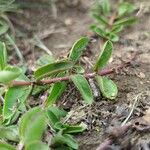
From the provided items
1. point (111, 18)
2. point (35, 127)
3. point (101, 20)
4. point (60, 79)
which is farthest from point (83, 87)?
point (111, 18)

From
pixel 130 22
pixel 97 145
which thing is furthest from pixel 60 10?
pixel 97 145

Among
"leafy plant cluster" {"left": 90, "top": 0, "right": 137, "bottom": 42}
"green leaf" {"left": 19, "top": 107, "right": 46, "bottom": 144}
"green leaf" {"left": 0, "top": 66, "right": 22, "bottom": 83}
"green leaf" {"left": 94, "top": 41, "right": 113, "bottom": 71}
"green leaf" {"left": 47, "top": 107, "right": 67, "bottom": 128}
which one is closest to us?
"green leaf" {"left": 19, "top": 107, "right": 46, "bottom": 144}

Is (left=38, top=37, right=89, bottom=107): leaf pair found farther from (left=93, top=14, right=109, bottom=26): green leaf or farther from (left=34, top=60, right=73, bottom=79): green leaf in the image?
(left=93, top=14, right=109, bottom=26): green leaf

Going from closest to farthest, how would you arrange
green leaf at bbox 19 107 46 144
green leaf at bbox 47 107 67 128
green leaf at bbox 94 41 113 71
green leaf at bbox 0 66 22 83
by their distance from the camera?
green leaf at bbox 19 107 46 144, green leaf at bbox 0 66 22 83, green leaf at bbox 47 107 67 128, green leaf at bbox 94 41 113 71

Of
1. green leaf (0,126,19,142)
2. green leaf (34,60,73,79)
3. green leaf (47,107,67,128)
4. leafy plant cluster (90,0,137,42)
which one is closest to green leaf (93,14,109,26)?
leafy plant cluster (90,0,137,42)

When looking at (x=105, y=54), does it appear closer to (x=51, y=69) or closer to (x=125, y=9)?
(x=51, y=69)

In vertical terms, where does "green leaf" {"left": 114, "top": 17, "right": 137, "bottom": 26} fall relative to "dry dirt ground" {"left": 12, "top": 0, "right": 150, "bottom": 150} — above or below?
above

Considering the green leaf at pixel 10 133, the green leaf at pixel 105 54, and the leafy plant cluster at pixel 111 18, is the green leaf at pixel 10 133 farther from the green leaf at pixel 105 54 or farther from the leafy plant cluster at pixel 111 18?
the leafy plant cluster at pixel 111 18
